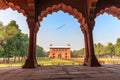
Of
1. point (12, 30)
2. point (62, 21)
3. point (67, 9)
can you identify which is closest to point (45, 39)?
point (62, 21)

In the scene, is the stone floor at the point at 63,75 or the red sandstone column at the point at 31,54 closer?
the stone floor at the point at 63,75

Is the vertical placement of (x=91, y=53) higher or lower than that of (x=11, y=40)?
lower

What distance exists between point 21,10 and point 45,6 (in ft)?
4.30

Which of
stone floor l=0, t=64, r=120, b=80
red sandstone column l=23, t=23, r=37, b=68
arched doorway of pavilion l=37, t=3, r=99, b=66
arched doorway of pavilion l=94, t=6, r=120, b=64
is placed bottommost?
stone floor l=0, t=64, r=120, b=80

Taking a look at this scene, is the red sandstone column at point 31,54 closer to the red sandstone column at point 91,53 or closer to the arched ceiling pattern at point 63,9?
the arched ceiling pattern at point 63,9

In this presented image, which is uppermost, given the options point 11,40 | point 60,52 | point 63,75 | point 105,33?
point 105,33

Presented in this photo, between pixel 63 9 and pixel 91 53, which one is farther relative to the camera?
pixel 63 9

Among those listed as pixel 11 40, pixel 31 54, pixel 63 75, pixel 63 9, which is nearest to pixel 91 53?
pixel 31 54

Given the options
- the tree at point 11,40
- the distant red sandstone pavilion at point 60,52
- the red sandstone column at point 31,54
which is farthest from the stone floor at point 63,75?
the distant red sandstone pavilion at point 60,52

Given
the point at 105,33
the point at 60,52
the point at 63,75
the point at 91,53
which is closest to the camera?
the point at 63,75

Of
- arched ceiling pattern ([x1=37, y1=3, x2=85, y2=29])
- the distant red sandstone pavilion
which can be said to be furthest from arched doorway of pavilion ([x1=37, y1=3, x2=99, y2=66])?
the distant red sandstone pavilion

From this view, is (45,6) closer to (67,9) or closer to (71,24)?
(67,9)

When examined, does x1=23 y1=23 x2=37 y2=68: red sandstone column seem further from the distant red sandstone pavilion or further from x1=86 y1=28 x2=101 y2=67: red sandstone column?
the distant red sandstone pavilion

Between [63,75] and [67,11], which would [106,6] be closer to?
[67,11]
